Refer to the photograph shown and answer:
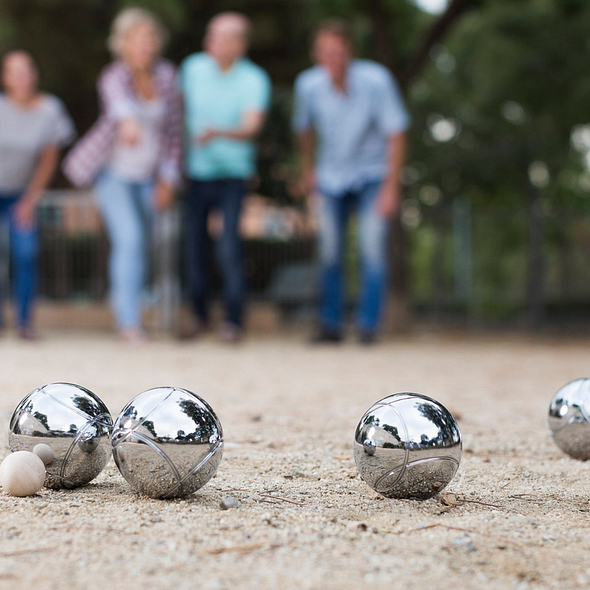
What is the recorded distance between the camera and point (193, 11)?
10.5 meters

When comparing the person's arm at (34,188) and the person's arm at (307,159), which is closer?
the person's arm at (34,188)

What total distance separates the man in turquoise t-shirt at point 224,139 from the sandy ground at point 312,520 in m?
2.69

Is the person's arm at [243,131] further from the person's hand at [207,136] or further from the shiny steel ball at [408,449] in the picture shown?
the shiny steel ball at [408,449]

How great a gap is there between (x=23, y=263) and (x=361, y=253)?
278 centimetres

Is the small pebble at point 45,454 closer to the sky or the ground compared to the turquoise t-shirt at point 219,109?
closer to the ground

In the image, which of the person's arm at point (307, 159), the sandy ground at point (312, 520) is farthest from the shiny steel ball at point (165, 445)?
the person's arm at point (307, 159)

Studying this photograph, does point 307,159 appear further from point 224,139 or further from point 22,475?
point 22,475

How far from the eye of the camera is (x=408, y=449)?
6.48 ft

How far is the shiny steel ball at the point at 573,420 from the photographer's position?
99.9 inches

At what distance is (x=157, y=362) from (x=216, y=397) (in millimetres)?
1510

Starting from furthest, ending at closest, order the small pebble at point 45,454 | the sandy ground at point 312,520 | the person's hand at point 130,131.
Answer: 1. the person's hand at point 130,131
2. the small pebble at point 45,454
3. the sandy ground at point 312,520

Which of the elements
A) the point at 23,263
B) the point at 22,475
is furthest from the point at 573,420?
the point at 23,263

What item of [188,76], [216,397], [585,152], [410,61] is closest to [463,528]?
[216,397]

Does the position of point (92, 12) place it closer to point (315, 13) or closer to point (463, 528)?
point (315, 13)
